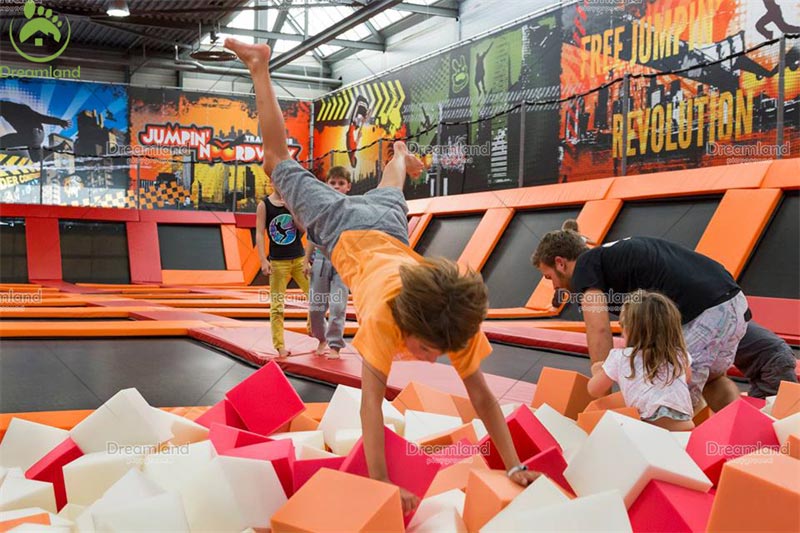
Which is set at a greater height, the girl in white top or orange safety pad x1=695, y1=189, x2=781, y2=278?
orange safety pad x1=695, y1=189, x2=781, y2=278

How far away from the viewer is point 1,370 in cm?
299

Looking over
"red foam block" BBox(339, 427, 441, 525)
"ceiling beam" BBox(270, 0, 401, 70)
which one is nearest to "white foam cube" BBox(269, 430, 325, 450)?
"red foam block" BBox(339, 427, 441, 525)

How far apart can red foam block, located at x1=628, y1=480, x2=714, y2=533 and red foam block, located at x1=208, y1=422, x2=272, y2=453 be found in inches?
34.0

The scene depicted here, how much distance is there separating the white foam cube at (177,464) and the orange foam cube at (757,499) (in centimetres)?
105

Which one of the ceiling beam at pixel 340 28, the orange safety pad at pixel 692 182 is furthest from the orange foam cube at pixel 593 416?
the ceiling beam at pixel 340 28

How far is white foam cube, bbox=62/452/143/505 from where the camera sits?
60.8 inches

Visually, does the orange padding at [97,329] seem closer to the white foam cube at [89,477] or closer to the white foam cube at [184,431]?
the white foam cube at [184,431]

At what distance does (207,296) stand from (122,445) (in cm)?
539

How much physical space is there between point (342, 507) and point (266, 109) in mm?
1361

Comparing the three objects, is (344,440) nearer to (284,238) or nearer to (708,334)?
(708,334)

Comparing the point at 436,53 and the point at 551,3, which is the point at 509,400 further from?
the point at 436,53

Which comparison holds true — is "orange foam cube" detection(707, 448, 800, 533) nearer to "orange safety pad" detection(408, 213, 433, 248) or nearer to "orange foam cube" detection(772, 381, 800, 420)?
"orange foam cube" detection(772, 381, 800, 420)

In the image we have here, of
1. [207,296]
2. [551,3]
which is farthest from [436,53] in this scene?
[207,296]

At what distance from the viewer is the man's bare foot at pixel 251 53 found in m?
2.22
